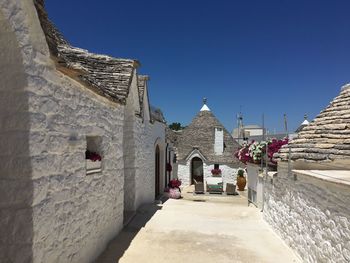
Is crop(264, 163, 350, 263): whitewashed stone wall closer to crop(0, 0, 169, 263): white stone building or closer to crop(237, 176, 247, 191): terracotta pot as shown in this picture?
crop(0, 0, 169, 263): white stone building

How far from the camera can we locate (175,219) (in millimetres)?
Answer: 10164

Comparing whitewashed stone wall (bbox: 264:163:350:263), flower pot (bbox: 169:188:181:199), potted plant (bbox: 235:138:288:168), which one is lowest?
flower pot (bbox: 169:188:181:199)

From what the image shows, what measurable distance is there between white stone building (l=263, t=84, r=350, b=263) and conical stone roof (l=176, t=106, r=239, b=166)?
543 inches

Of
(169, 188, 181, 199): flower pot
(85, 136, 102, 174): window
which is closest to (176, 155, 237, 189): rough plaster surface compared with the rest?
(169, 188, 181, 199): flower pot

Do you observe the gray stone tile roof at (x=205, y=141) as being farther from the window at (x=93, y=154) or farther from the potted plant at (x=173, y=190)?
the window at (x=93, y=154)

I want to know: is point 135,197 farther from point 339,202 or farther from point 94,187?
point 339,202

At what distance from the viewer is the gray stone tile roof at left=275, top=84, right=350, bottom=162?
6.82 m

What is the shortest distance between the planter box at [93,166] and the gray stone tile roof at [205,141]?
17.2 m

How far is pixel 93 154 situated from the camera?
6.44 metres

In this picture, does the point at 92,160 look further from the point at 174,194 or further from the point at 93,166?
the point at 174,194

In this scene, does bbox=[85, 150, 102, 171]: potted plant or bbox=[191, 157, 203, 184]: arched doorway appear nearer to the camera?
bbox=[85, 150, 102, 171]: potted plant

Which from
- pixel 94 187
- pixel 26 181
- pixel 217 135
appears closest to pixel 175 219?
pixel 94 187

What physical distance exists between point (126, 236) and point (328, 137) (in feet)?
16.4

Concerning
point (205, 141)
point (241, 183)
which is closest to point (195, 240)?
point (241, 183)
